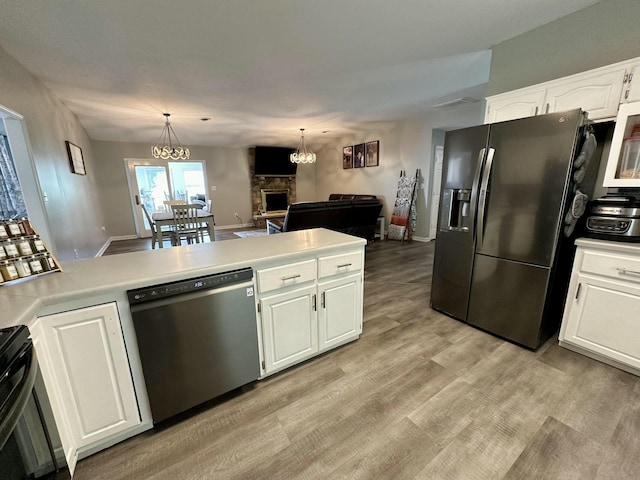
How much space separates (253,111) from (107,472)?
15.6ft

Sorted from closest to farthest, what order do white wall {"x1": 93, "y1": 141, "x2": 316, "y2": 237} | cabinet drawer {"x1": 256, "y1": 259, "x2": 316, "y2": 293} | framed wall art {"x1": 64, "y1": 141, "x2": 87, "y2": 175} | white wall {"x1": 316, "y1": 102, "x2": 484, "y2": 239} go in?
1. cabinet drawer {"x1": 256, "y1": 259, "x2": 316, "y2": 293}
2. framed wall art {"x1": 64, "y1": 141, "x2": 87, "y2": 175}
3. white wall {"x1": 316, "y1": 102, "x2": 484, "y2": 239}
4. white wall {"x1": 93, "y1": 141, "x2": 316, "y2": 237}

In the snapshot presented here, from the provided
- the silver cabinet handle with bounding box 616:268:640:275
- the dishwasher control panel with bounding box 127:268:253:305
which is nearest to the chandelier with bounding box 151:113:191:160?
the dishwasher control panel with bounding box 127:268:253:305

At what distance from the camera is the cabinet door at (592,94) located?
189cm

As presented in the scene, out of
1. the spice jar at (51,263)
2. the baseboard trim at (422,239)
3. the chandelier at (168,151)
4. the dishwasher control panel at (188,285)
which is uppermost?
the chandelier at (168,151)

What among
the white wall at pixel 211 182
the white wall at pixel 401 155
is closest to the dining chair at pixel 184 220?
the white wall at pixel 211 182

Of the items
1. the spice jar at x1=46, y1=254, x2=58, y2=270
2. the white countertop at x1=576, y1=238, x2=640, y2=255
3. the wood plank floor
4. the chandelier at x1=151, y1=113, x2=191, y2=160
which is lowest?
the wood plank floor

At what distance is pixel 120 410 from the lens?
4.32 feet

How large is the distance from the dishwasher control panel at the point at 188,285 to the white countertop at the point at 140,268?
3 cm

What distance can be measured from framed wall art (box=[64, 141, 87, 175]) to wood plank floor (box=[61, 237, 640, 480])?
4327mm

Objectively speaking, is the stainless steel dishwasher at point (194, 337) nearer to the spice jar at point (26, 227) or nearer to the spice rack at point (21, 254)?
the spice rack at point (21, 254)

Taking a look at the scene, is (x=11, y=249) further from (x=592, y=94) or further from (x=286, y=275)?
(x=592, y=94)

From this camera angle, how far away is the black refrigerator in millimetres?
1808

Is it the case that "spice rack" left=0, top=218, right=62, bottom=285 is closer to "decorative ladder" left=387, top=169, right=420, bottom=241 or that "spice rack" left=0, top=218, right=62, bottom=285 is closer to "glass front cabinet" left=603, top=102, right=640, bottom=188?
"glass front cabinet" left=603, top=102, right=640, bottom=188

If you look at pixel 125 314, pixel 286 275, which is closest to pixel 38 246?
pixel 125 314
